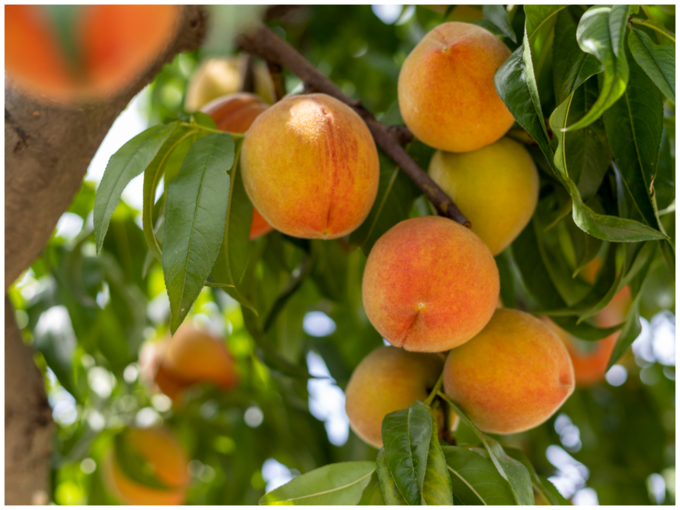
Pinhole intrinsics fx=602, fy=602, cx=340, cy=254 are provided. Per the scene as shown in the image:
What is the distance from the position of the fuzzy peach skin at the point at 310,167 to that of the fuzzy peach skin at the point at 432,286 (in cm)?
6

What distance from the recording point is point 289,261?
1000 mm

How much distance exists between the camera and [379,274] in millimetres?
550

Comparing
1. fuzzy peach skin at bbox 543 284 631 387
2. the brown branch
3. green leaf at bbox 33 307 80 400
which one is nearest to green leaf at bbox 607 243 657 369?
the brown branch

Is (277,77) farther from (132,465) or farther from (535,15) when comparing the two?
(132,465)

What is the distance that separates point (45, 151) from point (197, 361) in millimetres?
785

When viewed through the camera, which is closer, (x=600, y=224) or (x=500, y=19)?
(x=600, y=224)

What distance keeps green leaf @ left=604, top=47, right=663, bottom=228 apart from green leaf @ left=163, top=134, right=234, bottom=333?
362mm

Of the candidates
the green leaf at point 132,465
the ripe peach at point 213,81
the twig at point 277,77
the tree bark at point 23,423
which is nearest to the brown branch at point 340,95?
the twig at point 277,77

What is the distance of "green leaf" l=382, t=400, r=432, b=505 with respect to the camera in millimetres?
462

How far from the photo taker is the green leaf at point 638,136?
0.55 meters

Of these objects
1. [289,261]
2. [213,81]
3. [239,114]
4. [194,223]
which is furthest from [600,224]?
[213,81]

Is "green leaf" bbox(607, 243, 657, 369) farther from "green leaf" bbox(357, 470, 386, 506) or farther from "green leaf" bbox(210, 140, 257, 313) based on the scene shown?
"green leaf" bbox(210, 140, 257, 313)

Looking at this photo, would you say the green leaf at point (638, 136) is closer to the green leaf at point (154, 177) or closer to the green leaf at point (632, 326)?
the green leaf at point (632, 326)

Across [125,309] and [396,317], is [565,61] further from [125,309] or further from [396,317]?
[125,309]
